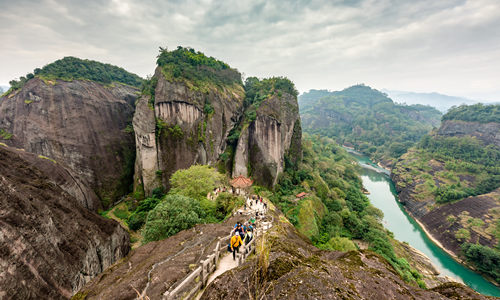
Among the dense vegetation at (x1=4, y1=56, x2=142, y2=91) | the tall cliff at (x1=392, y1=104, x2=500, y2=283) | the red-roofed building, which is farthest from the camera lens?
the tall cliff at (x1=392, y1=104, x2=500, y2=283)

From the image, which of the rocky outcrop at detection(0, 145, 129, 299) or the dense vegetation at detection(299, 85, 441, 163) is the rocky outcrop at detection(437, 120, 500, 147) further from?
the rocky outcrop at detection(0, 145, 129, 299)

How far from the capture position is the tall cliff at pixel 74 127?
87.7ft

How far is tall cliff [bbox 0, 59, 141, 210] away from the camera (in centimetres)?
2672

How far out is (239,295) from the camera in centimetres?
395

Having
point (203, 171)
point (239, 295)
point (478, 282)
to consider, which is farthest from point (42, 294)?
point (478, 282)

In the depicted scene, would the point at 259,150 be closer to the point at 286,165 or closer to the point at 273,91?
the point at 286,165

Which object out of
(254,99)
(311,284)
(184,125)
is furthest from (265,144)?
(311,284)

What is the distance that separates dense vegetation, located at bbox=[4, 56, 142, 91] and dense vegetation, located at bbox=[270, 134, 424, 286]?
128 ft

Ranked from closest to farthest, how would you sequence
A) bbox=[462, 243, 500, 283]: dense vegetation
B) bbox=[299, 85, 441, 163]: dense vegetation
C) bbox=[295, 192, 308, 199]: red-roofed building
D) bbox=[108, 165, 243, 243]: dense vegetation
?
1. bbox=[108, 165, 243, 243]: dense vegetation
2. bbox=[462, 243, 500, 283]: dense vegetation
3. bbox=[295, 192, 308, 199]: red-roofed building
4. bbox=[299, 85, 441, 163]: dense vegetation

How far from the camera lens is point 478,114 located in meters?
65.6

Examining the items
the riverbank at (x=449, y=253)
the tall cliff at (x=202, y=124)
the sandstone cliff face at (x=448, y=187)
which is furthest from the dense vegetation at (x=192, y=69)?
the sandstone cliff face at (x=448, y=187)

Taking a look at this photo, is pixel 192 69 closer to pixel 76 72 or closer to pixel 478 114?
pixel 76 72

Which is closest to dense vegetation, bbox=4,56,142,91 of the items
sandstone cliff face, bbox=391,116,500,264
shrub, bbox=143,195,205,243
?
shrub, bbox=143,195,205,243

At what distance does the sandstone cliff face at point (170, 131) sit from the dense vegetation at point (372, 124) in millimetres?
81118
